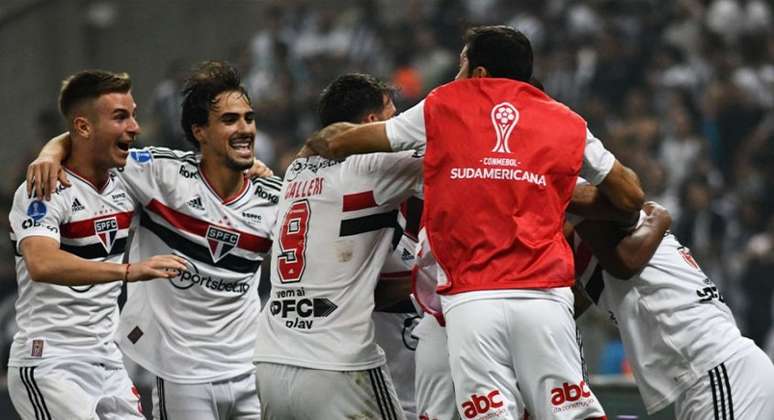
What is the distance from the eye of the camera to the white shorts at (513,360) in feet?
19.0

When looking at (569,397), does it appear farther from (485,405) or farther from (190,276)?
(190,276)

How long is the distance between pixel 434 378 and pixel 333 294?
23.4 inches

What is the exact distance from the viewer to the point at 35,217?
6672mm

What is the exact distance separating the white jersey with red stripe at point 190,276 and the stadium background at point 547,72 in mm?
3154

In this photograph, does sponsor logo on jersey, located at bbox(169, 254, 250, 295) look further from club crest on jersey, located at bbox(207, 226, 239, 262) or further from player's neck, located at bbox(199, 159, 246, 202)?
player's neck, located at bbox(199, 159, 246, 202)

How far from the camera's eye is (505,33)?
6117 millimetres

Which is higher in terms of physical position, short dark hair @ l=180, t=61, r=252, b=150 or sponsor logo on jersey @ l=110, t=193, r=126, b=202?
short dark hair @ l=180, t=61, r=252, b=150

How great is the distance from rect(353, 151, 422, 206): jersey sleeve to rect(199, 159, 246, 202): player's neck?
1235 mm

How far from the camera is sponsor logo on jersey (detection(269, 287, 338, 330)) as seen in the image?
6.43m

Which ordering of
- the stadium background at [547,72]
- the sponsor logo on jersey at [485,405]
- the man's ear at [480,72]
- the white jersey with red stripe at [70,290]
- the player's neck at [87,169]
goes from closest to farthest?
the sponsor logo on jersey at [485,405], the man's ear at [480,72], the white jersey with red stripe at [70,290], the player's neck at [87,169], the stadium background at [547,72]

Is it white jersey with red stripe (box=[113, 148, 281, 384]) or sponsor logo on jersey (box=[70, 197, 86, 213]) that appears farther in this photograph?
white jersey with red stripe (box=[113, 148, 281, 384])

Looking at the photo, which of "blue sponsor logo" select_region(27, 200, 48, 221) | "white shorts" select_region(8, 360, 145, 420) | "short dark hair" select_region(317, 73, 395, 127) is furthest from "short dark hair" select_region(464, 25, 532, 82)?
"white shorts" select_region(8, 360, 145, 420)

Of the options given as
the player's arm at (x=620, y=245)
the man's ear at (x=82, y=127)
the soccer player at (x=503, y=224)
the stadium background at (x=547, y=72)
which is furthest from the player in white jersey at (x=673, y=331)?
the stadium background at (x=547, y=72)

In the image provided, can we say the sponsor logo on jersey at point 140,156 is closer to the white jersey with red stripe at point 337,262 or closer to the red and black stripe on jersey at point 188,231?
the red and black stripe on jersey at point 188,231
